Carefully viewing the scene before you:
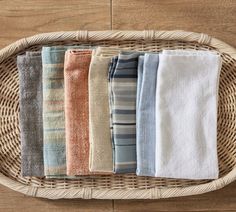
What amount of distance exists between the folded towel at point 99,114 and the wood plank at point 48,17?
13 centimetres

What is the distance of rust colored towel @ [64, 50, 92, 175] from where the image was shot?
757 mm

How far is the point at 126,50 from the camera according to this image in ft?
2.65

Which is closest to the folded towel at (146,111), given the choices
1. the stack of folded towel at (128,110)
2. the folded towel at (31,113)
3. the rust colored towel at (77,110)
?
the stack of folded towel at (128,110)

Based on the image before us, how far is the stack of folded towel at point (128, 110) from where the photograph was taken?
2.45 ft

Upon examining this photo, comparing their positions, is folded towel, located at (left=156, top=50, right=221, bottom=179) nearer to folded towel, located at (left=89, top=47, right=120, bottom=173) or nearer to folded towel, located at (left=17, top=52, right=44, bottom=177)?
folded towel, located at (left=89, top=47, right=120, bottom=173)

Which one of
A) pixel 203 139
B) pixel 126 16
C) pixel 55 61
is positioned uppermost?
pixel 126 16

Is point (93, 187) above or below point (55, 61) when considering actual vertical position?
below

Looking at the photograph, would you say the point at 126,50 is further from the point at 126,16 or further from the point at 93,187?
the point at 93,187

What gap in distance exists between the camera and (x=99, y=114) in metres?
0.76

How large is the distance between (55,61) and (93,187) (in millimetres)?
296

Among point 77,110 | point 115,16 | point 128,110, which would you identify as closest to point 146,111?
point 128,110

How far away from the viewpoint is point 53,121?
788mm

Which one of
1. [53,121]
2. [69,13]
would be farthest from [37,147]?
[69,13]

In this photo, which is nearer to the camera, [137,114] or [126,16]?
[137,114]
